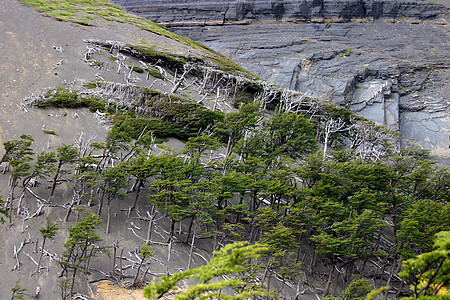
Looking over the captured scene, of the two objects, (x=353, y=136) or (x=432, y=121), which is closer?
(x=353, y=136)

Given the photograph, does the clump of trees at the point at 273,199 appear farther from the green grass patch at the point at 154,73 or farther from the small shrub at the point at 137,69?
the small shrub at the point at 137,69

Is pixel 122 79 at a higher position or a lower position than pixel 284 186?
higher

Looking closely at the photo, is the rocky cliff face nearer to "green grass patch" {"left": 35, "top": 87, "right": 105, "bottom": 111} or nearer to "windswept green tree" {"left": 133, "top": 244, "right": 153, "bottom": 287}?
"green grass patch" {"left": 35, "top": 87, "right": 105, "bottom": 111}

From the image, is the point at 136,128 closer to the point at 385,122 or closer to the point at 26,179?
the point at 26,179

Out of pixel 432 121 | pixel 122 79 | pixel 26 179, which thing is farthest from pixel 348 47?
pixel 26 179

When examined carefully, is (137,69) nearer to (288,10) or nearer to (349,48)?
(349,48)

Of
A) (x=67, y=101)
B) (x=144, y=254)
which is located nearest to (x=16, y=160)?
(x=144, y=254)

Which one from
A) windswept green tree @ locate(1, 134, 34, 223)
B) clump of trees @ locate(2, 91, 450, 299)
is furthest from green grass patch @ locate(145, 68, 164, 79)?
windswept green tree @ locate(1, 134, 34, 223)

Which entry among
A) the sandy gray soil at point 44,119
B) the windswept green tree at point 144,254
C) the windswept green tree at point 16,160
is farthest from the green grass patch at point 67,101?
the windswept green tree at point 144,254
